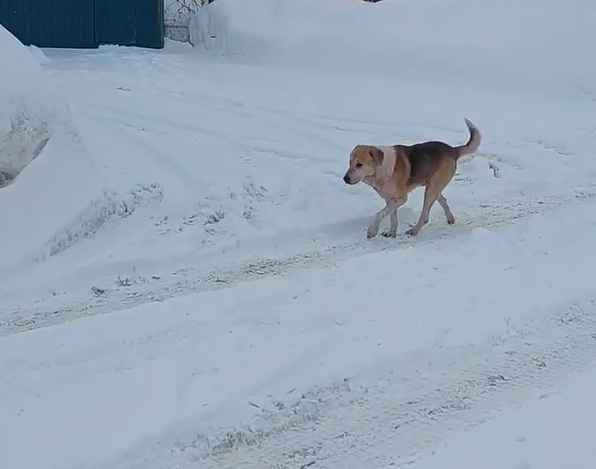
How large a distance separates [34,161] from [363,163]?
8.93ft

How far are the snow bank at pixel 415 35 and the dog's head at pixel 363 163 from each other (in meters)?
7.03

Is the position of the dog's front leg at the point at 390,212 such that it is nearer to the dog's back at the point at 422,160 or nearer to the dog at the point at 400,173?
the dog at the point at 400,173

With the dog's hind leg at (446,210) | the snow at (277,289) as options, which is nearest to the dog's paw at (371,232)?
the snow at (277,289)

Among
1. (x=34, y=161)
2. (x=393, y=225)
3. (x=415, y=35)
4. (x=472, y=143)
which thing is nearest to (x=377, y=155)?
(x=393, y=225)

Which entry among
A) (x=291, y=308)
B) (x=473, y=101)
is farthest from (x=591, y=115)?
(x=291, y=308)

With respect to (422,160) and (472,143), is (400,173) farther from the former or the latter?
(472,143)

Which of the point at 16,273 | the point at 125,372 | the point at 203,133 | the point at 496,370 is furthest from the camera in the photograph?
the point at 203,133

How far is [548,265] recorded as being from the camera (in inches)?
244

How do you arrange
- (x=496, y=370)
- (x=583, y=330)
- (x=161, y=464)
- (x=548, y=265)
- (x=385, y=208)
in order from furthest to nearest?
(x=385, y=208) → (x=548, y=265) → (x=583, y=330) → (x=496, y=370) → (x=161, y=464)

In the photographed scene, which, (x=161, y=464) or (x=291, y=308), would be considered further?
(x=291, y=308)

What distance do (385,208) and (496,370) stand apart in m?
2.76

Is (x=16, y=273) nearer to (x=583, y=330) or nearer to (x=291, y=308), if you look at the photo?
(x=291, y=308)

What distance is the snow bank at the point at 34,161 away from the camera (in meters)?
6.09

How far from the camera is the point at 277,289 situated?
217 inches
